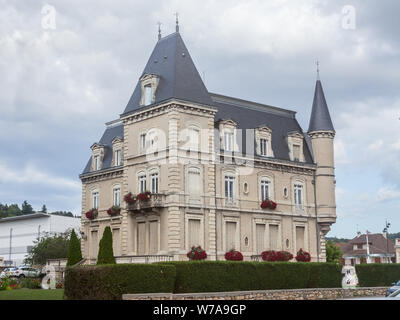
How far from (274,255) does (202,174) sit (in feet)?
26.0

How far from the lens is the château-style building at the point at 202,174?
134 ft

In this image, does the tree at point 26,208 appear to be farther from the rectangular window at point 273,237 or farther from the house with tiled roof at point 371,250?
the rectangular window at point 273,237

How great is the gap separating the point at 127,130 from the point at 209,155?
6893mm

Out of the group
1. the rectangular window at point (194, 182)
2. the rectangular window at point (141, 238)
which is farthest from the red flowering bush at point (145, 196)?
the rectangular window at point (194, 182)

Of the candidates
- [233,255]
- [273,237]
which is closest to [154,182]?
[233,255]

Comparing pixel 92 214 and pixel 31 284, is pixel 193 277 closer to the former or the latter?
pixel 31 284

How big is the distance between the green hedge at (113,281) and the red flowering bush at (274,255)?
16115mm

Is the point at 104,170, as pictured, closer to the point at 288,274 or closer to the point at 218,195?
the point at 218,195

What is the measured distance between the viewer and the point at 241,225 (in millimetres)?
44156

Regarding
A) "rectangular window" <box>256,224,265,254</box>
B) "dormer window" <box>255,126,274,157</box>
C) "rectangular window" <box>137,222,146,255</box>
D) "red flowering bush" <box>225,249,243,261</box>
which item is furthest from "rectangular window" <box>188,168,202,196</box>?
"dormer window" <box>255,126,274,157</box>

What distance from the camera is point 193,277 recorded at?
3192cm

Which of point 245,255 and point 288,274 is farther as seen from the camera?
point 245,255
